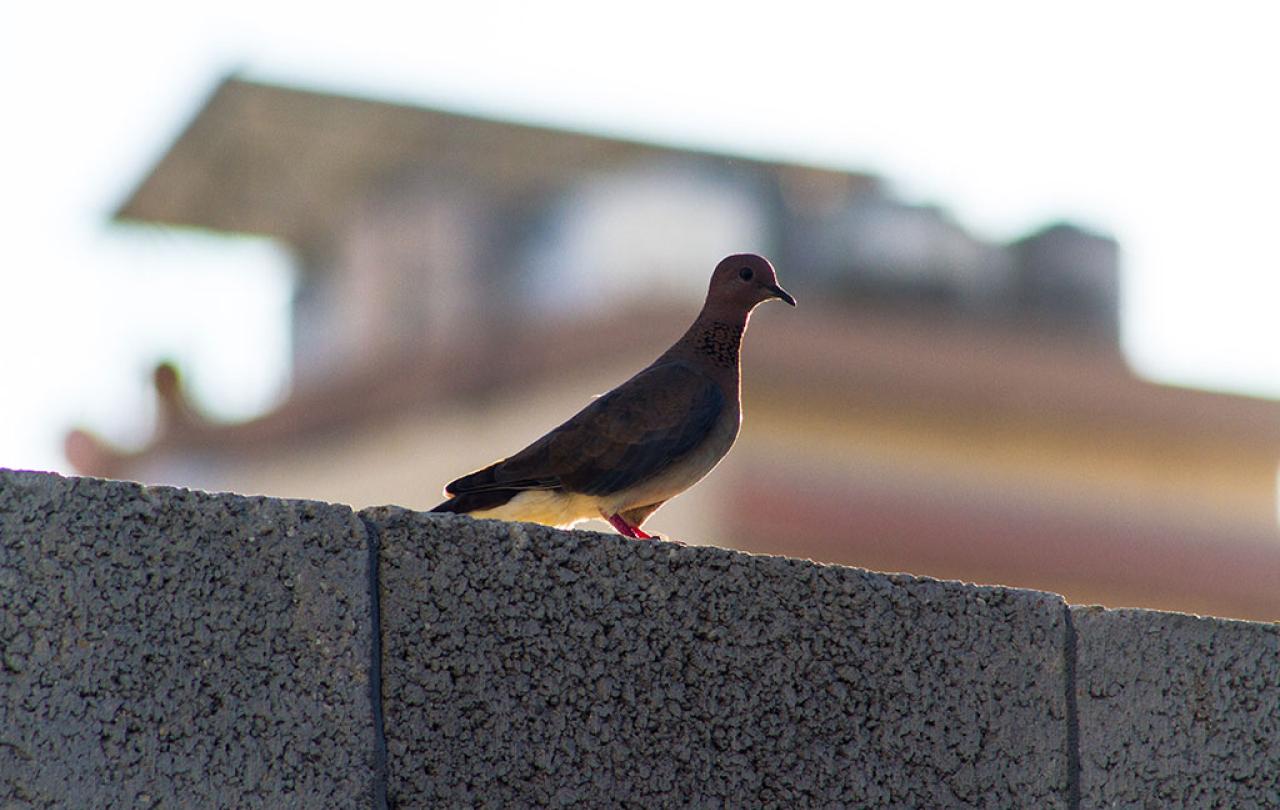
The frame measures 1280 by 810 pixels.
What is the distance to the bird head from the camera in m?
6.95

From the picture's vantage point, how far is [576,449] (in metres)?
6.20

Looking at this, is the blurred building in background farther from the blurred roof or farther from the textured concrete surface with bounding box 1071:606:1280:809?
the textured concrete surface with bounding box 1071:606:1280:809

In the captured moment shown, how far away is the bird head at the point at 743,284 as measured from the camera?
6.95m

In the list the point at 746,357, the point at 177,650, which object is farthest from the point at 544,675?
the point at 746,357

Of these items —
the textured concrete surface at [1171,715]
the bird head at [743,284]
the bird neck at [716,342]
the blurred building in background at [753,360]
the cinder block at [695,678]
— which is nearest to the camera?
the cinder block at [695,678]

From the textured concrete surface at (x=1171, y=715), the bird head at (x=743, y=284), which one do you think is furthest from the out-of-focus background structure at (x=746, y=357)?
the textured concrete surface at (x=1171, y=715)

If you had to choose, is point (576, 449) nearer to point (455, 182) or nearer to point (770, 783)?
point (770, 783)

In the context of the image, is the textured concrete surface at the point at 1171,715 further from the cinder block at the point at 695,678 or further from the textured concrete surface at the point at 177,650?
the textured concrete surface at the point at 177,650

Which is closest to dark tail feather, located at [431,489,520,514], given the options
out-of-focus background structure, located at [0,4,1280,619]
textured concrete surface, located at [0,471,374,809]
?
textured concrete surface, located at [0,471,374,809]

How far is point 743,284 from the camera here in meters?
6.95

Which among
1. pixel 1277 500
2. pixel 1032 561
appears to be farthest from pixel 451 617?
pixel 1277 500

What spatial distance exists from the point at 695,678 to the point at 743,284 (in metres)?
2.98

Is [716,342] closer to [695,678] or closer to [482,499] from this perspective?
[482,499]

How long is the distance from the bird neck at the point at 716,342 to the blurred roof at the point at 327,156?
2204 cm
